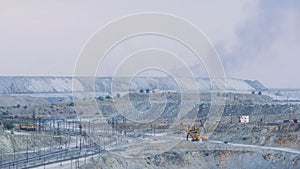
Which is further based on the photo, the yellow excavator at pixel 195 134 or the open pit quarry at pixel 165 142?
the yellow excavator at pixel 195 134

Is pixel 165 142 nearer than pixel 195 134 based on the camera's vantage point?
Yes

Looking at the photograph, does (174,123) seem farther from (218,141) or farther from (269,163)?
(269,163)

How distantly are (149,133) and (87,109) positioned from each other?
37.6m

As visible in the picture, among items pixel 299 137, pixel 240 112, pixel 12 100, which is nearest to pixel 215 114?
pixel 240 112

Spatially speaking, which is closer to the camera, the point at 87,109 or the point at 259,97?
the point at 87,109

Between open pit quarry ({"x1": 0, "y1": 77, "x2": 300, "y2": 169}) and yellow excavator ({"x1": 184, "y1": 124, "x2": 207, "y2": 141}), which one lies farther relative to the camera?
yellow excavator ({"x1": 184, "y1": 124, "x2": 207, "y2": 141})

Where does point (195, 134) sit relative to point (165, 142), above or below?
above

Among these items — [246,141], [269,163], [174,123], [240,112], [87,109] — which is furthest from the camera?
[87,109]

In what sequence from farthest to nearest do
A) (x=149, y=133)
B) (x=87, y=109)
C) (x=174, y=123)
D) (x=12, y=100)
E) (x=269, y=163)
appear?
1. (x=12, y=100)
2. (x=87, y=109)
3. (x=174, y=123)
4. (x=149, y=133)
5. (x=269, y=163)

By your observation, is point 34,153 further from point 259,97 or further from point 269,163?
point 259,97

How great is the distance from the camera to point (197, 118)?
346ft

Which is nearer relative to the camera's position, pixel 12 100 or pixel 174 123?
pixel 174 123

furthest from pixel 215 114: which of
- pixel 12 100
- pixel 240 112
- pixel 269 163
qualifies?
pixel 12 100

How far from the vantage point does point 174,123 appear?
10500 cm
